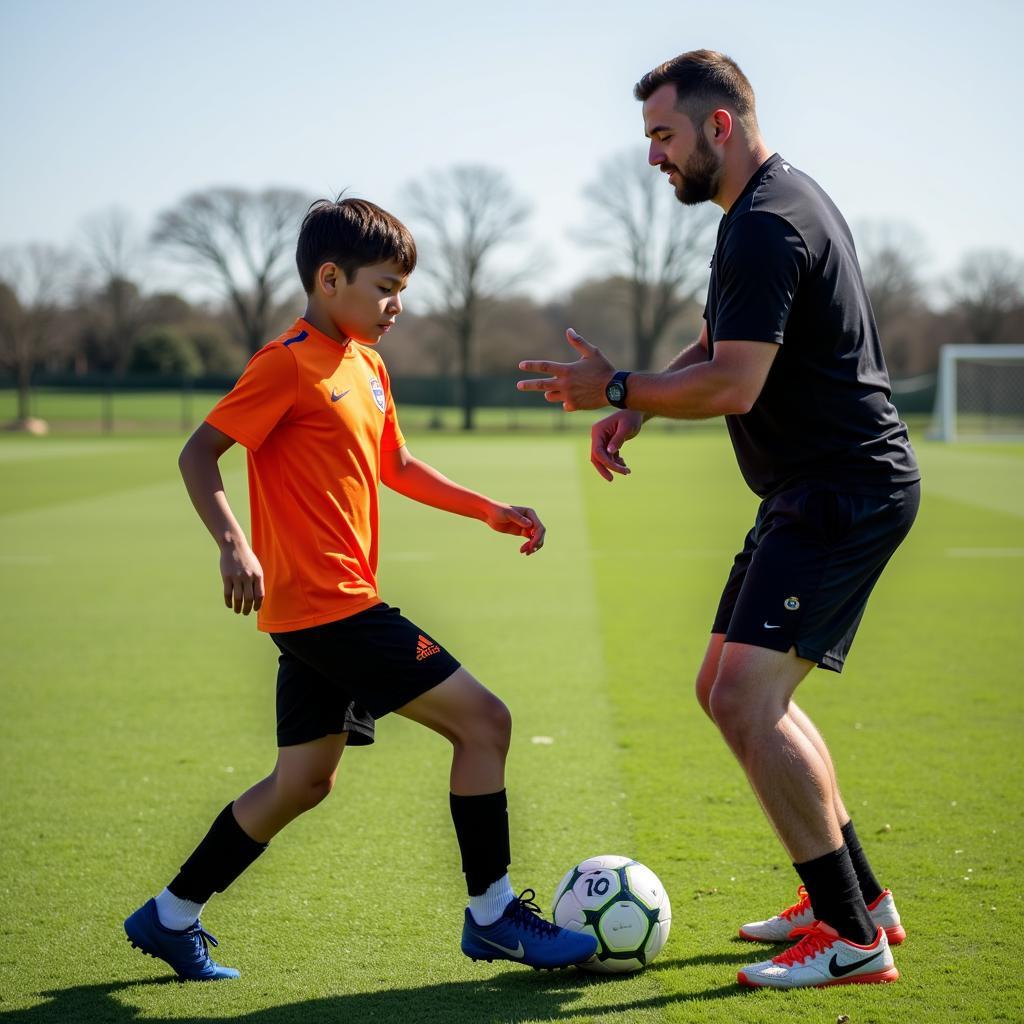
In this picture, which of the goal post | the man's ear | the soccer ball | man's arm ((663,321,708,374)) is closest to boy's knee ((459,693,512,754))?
the soccer ball

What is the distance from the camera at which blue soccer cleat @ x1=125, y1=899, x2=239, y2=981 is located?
347 centimetres

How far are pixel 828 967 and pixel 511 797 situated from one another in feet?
6.27

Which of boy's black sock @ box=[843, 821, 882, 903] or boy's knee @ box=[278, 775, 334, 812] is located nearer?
boy's knee @ box=[278, 775, 334, 812]

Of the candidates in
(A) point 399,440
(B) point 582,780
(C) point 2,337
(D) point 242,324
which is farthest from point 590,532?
(D) point 242,324

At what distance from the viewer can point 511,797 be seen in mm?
5102

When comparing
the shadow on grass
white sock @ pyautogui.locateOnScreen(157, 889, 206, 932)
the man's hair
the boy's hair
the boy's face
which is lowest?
the shadow on grass

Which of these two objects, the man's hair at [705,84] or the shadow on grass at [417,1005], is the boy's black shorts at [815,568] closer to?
the shadow on grass at [417,1005]

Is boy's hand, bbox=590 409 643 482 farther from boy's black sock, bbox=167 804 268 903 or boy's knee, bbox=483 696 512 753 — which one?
boy's black sock, bbox=167 804 268 903

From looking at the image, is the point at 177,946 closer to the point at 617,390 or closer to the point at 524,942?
the point at 524,942

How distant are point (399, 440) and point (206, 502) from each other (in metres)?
0.80

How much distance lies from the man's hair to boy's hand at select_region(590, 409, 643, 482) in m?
0.86

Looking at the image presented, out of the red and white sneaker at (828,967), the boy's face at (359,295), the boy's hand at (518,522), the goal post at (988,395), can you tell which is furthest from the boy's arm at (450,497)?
the goal post at (988,395)

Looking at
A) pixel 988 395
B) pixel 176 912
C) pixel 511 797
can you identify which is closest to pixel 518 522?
pixel 176 912

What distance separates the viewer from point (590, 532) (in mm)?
15320
